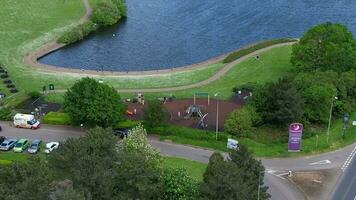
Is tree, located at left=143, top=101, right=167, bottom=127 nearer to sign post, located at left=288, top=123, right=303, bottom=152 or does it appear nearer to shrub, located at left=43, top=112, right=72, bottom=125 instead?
shrub, located at left=43, top=112, right=72, bottom=125

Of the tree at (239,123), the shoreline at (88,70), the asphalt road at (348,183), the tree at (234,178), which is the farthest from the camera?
the shoreline at (88,70)

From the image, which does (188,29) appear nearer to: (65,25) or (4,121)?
(65,25)

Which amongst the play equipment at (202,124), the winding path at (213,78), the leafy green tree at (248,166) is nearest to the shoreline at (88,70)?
the winding path at (213,78)

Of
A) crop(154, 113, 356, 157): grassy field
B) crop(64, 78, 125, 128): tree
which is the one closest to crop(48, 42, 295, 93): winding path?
crop(64, 78, 125, 128): tree

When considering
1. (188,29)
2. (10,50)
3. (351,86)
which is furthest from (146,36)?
(351,86)

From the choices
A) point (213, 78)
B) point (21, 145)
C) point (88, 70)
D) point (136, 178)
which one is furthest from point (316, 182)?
point (88, 70)

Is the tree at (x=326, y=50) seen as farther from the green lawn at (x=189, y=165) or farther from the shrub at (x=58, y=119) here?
the shrub at (x=58, y=119)
